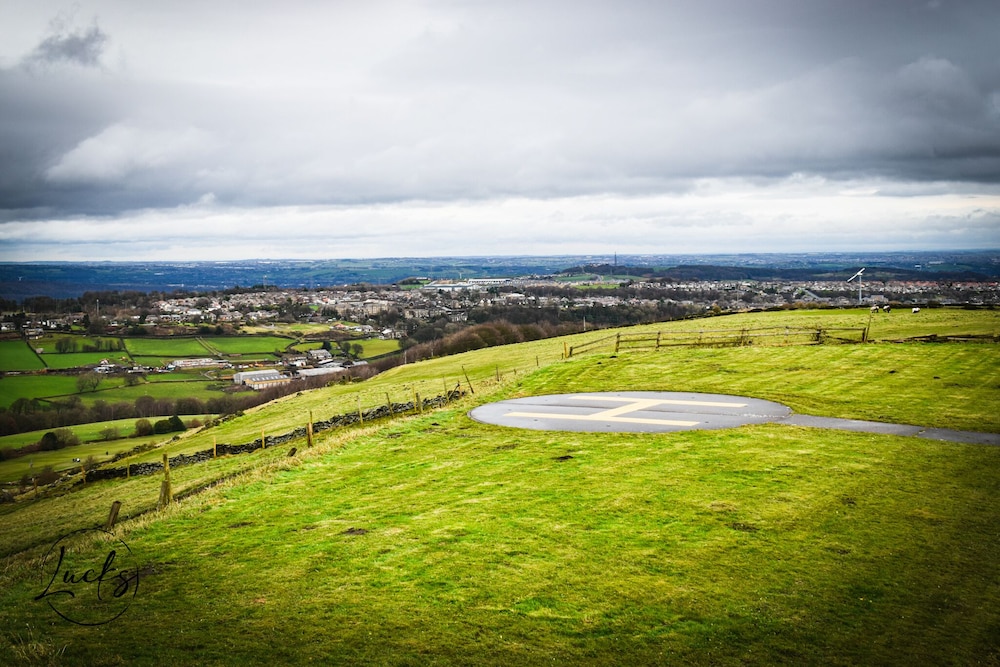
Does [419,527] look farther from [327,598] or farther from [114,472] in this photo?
[114,472]

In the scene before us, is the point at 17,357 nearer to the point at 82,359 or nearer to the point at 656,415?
the point at 82,359

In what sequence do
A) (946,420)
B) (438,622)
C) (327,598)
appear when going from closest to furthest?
(438,622) < (327,598) < (946,420)

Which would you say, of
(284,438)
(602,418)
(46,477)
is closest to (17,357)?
(46,477)

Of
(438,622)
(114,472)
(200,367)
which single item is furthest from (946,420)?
(200,367)

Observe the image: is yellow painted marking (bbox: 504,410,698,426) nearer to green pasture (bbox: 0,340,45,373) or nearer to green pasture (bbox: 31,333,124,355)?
green pasture (bbox: 0,340,45,373)

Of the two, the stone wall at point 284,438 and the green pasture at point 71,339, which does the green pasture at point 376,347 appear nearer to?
the green pasture at point 71,339

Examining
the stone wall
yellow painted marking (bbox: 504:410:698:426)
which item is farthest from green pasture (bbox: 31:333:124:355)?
yellow painted marking (bbox: 504:410:698:426)
